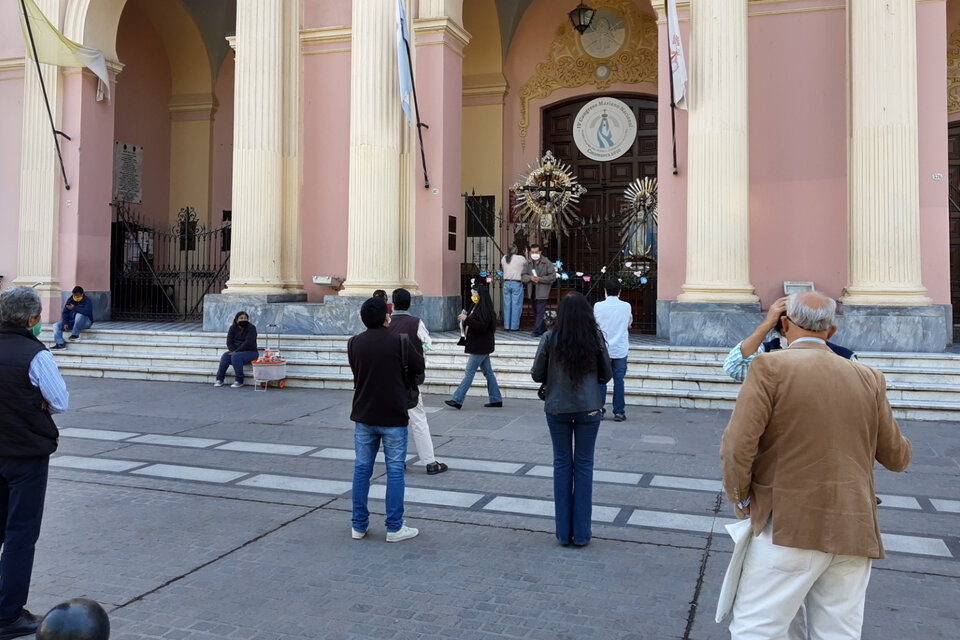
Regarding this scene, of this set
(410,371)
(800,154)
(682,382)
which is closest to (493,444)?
(410,371)

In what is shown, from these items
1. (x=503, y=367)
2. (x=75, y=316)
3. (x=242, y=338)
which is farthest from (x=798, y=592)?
(x=75, y=316)

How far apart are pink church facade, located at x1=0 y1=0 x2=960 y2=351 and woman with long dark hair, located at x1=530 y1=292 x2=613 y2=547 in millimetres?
7129

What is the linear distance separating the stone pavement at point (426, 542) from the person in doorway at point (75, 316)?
647cm

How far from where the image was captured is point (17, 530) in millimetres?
3766

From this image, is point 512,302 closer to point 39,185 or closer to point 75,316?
point 75,316

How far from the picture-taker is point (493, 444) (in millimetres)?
8047

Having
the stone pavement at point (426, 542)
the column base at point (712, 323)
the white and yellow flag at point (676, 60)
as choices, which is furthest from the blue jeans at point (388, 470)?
the white and yellow flag at point (676, 60)

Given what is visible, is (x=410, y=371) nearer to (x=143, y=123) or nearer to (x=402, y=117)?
(x=402, y=117)

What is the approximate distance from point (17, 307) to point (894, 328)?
1087cm

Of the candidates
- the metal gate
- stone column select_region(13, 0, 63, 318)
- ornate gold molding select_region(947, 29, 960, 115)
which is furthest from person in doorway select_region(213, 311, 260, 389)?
ornate gold molding select_region(947, 29, 960, 115)

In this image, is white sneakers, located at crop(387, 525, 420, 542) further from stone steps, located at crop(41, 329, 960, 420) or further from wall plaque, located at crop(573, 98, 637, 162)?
wall plaque, located at crop(573, 98, 637, 162)

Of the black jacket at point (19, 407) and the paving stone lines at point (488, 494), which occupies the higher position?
the black jacket at point (19, 407)

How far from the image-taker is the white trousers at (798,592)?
2783mm

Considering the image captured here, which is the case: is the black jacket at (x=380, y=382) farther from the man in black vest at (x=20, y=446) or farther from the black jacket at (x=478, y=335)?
the black jacket at (x=478, y=335)
